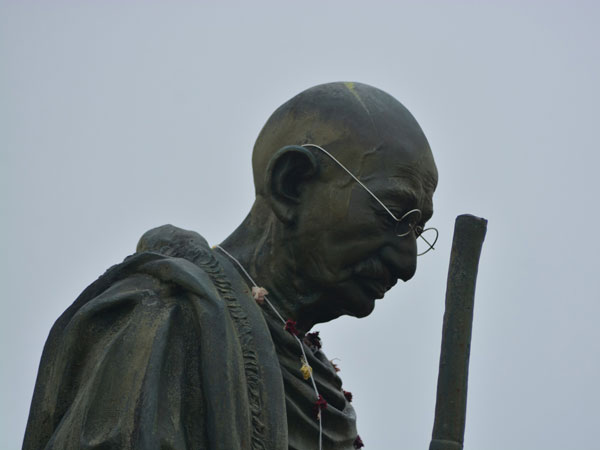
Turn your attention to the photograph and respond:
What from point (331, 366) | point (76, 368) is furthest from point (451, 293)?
point (76, 368)

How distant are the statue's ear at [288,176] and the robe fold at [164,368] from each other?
0.43m

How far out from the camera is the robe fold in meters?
7.31

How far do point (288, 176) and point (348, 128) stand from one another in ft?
1.34

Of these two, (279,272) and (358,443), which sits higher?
(279,272)

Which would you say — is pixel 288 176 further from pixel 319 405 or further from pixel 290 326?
pixel 319 405

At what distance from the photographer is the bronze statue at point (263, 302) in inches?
291

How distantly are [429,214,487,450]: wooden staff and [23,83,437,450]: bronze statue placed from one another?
0.56 m

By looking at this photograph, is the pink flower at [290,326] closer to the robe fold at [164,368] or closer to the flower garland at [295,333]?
the flower garland at [295,333]

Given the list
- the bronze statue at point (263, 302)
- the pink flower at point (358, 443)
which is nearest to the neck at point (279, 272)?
the bronze statue at point (263, 302)

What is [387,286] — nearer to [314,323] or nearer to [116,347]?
[314,323]

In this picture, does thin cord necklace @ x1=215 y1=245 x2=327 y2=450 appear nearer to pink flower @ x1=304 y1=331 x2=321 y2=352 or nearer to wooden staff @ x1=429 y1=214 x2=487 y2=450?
pink flower @ x1=304 y1=331 x2=321 y2=352

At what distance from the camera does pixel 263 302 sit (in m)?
8.23

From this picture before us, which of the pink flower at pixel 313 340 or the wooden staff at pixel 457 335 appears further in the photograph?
the pink flower at pixel 313 340

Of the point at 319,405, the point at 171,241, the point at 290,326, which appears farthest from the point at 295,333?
the point at 171,241
